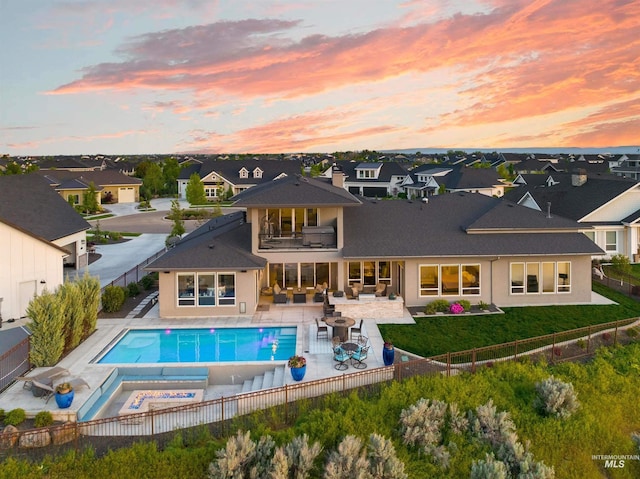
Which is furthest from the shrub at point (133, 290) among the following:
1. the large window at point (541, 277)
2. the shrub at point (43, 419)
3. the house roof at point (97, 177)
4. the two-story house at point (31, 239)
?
the house roof at point (97, 177)

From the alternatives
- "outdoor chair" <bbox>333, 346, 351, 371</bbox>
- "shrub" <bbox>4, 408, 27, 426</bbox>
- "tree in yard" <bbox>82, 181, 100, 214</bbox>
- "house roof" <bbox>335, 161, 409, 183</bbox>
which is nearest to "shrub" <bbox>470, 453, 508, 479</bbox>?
"outdoor chair" <bbox>333, 346, 351, 371</bbox>

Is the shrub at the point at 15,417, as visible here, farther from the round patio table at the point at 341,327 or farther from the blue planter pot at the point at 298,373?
the round patio table at the point at 341,327

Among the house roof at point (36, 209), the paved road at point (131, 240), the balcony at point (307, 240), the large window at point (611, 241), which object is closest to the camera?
the balcony at point (307, 240)

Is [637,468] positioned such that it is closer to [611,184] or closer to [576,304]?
[576,304]

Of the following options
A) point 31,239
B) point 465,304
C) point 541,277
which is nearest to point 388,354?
point 465,304

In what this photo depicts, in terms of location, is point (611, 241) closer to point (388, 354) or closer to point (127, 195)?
point (388, 354)

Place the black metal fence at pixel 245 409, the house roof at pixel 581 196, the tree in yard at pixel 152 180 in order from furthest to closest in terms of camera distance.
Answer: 1. the tree in yard at pixel 152 180
2. the house roof at pixel 581 196
3. the black metal fence at pixel 245 409
